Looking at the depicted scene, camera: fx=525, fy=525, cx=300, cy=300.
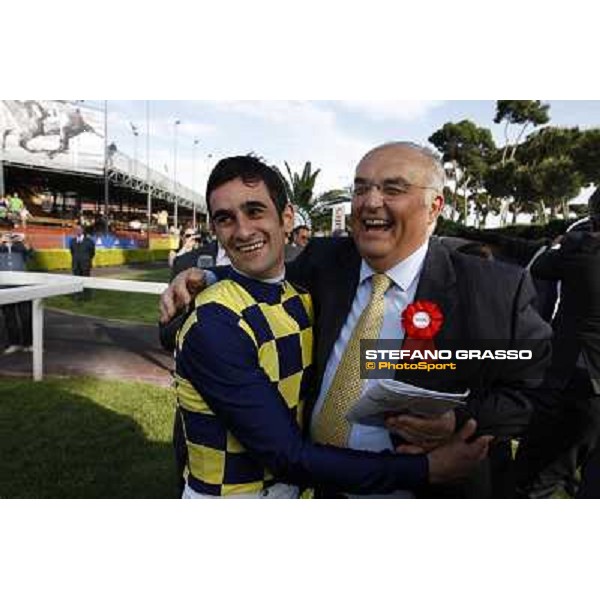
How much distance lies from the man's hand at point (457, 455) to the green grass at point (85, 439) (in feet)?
4.64

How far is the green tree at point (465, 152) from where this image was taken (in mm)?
1455

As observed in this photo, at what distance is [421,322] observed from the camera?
1.20 m

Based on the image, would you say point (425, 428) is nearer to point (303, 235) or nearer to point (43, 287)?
point (303, 235)

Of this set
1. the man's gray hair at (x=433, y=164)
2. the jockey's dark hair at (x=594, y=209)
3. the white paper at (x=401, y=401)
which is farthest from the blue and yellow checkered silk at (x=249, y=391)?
the jockey's dark hair at (x=594, y=209)

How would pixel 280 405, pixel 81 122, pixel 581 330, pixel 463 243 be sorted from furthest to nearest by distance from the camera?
pixel 81 122 < pixel 581 330 < pixel 463 243 < pixel 280 405

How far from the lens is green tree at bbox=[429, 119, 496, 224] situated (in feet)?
4.77

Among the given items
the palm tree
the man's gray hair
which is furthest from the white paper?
the palm tree

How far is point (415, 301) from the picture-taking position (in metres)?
1.17

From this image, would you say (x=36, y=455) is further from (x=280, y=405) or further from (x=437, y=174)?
(x=437, y=174)

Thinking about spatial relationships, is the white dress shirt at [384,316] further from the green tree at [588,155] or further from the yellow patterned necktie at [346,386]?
the green tree at [588,155]

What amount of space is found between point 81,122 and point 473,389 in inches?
73.8

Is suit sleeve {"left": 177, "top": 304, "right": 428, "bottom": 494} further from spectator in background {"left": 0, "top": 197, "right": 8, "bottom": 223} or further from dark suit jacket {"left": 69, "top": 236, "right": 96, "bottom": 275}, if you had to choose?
dark suit jacket {"left": 69, "top": 236, "right": 96, "bottom": 275}

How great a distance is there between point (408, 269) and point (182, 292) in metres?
0.52
